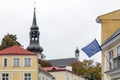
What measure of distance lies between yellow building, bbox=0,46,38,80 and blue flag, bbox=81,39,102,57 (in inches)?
1866

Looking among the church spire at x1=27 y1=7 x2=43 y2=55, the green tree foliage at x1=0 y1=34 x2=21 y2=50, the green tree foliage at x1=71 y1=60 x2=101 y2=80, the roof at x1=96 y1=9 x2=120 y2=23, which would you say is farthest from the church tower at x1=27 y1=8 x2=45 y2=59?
the roof at x1=96 y1=9 x2=120 y2=23

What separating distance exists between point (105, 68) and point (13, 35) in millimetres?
63238

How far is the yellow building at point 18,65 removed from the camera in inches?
3408

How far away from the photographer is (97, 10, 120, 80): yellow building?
1508 inches

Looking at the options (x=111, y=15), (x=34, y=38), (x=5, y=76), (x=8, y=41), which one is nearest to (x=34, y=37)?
(x=34, y=38)

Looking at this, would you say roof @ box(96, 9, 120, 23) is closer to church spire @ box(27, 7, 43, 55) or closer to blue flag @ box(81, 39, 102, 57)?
blue flag @ box(81, 39, 102, 57)

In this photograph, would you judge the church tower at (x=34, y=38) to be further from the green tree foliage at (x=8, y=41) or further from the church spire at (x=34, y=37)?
the green tree foliage at (x=8, y=41)

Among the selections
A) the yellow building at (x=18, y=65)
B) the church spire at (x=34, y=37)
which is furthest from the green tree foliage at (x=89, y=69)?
the yellow building at (x=18, y=65)

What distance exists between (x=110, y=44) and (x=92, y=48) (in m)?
2.19

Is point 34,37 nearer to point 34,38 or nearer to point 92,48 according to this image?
point 34,38

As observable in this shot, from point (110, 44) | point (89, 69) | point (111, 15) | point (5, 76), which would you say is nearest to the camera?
point (110, 44)

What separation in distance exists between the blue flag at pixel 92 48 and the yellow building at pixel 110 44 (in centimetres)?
117

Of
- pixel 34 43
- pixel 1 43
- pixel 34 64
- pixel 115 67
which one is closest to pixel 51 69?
pixel 1 43

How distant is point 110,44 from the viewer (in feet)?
134
